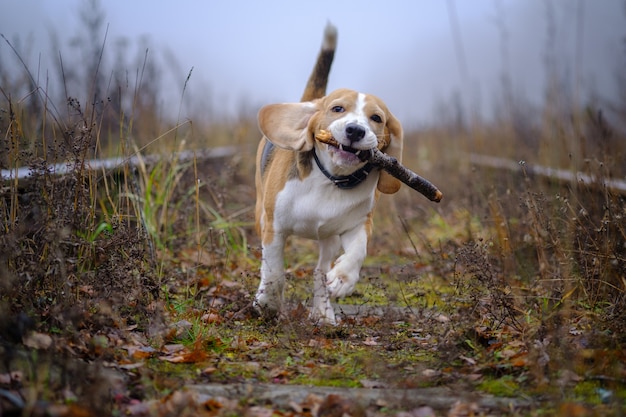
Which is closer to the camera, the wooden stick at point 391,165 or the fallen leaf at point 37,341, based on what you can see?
the fallen leaf at point 37,341

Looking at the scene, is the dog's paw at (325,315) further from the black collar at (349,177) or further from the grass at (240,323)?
the black collar at (349,177)

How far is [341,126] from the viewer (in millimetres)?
4078

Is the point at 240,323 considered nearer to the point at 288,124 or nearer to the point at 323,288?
the point at 323,288

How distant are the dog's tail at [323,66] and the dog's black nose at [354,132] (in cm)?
146

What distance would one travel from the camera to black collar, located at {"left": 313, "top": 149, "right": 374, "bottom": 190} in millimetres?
4312

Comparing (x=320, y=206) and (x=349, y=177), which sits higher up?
(x=349, y=177)

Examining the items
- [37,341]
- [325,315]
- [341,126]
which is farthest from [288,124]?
[37,341]

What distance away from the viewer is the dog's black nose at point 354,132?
401 centimetres

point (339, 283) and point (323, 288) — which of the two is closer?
point (339, 283)

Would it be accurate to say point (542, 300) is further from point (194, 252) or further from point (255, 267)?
point (194, 252)

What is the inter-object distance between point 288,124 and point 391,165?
737 millimetres

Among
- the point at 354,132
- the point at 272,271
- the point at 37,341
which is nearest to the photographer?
the point at 37,341

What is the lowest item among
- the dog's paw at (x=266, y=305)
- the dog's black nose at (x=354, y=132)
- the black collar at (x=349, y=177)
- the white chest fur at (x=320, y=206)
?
the dog's paw at (x=266, y=305)

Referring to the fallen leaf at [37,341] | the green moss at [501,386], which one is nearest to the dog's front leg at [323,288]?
the green moss at [501,386]
